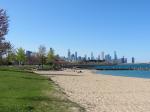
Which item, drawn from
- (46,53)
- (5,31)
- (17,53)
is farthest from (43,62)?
(5,31)

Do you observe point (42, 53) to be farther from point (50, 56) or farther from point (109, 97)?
point (109, 97)

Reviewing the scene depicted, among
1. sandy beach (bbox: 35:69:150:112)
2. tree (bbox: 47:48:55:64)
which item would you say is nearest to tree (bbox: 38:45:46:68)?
tree (bbox: 47:48:55:64)

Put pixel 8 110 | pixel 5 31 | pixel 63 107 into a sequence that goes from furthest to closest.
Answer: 1. pixel 5 31
2. pixel 63 107
3. pixel 8 110

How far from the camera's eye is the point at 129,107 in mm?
18203

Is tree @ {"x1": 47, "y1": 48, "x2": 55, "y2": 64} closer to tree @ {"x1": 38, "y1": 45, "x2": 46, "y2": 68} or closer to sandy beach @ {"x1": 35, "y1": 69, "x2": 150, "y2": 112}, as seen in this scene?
tree @ {"x1": 38, "y1": 45, "x2": 46, "y2": 68}

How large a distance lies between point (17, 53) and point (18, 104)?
11710 cm

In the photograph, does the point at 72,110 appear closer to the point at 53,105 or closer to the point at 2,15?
the point at 53,105

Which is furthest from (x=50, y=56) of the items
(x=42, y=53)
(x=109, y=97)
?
(x=109, y=97)

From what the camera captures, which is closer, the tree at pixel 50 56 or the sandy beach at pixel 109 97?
the sandy beach at pixel 109 97

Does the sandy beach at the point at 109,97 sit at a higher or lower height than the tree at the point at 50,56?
lower

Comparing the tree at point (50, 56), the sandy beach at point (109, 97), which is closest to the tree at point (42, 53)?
the tree at point (50, 56)

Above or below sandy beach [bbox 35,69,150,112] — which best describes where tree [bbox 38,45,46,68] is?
above

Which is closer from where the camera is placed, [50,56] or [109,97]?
[109,97]

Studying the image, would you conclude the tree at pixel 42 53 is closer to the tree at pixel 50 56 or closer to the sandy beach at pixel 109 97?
the tree at pixel 50 56
